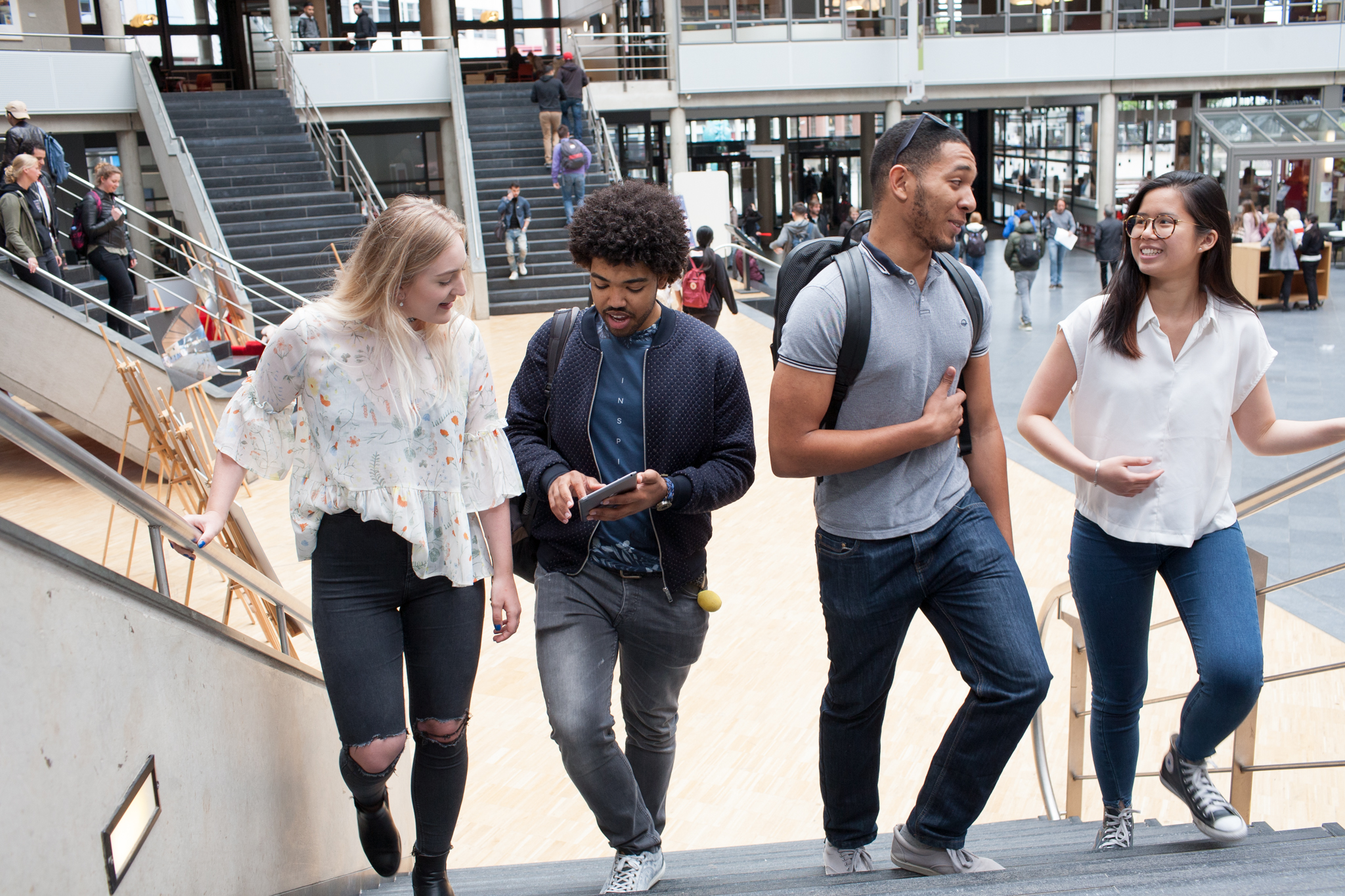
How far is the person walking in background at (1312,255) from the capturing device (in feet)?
49.8

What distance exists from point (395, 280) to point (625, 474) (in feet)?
2.06

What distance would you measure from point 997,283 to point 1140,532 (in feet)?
60.8

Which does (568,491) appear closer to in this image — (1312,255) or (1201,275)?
(1201,275)

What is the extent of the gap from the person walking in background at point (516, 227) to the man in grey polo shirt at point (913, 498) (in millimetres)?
14815

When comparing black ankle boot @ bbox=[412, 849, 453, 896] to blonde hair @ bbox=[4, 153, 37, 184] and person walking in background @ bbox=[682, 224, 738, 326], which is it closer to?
person walking in background @ bbox=[682, 224, 738, 326]

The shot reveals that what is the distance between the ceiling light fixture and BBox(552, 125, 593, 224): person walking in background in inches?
608

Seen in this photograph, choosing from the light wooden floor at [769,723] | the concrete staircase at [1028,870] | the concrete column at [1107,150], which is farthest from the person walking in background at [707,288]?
the concrete column at [1107,150]

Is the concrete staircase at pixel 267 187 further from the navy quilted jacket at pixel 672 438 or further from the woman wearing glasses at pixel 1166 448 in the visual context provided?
the woman wearing glasses at pixel 1166 448

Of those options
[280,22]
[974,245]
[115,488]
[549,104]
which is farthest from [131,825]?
[280,22]

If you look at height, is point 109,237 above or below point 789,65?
below

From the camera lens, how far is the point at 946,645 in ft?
7.51

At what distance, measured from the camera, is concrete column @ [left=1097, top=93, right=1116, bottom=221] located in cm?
2384

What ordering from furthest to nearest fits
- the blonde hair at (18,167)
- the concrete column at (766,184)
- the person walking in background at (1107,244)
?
the concrete column at (766,184), the person walking in background at (1107,244), the blonde hair at (18,167)

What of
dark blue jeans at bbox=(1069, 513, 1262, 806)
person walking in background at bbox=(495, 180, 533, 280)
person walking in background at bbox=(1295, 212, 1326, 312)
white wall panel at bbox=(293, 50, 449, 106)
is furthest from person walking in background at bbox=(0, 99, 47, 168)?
person walking in background at bbox=(1295, 212, 1326, 312)
